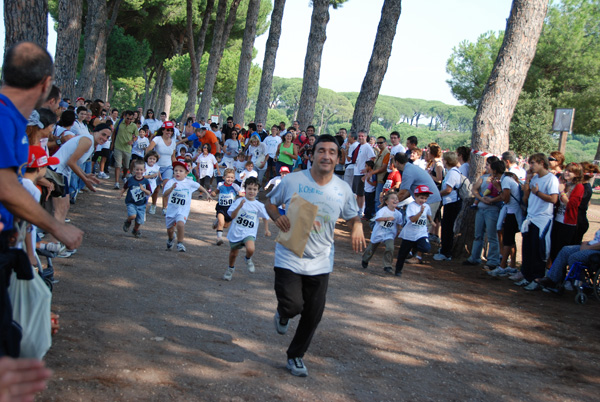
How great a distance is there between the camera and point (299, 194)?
16.1ft

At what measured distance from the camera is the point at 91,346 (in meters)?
4.91

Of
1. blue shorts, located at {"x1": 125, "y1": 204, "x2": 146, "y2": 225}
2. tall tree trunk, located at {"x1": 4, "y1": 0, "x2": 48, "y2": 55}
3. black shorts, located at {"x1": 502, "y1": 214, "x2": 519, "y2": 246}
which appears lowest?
blue shorts, located at {"x1": 125, "y1": 204, "x2": 146, "y2": 225}

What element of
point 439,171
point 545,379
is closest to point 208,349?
point 545,379

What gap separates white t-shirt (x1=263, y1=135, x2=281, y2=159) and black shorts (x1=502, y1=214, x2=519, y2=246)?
9.09 m

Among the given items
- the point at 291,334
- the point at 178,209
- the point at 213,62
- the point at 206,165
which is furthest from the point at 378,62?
the point at 213,62

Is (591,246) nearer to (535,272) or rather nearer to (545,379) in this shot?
(535,272)

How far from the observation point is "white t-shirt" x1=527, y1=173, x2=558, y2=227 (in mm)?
8758

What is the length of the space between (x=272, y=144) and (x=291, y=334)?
11.9m

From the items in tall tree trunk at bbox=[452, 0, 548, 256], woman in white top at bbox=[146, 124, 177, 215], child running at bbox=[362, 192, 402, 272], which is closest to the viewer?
child running at bbox=[362, 192, 402, 272]

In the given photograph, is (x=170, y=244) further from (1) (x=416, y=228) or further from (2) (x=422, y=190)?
(2) (x=422, y=190)

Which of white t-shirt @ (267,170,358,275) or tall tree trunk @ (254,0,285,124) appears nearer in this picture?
white t-shirt @ (267,170,358,275)

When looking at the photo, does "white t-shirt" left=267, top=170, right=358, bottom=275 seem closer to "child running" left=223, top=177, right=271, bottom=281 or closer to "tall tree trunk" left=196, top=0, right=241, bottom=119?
"child running" left=223, top=177, right=271, bottom=281

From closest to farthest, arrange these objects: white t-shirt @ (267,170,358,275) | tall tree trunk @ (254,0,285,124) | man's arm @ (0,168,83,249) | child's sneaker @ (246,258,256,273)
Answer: man's arm @ (0,168,83,249)
white t-shirt @ (267,170,358,275)
child's sneaker @ (246,258,256,273)
tall tree trunk @ (254,0,285,124)

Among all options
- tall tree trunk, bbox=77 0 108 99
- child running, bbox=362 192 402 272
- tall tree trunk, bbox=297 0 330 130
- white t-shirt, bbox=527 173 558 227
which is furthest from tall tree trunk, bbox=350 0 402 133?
tall tree trunk, bbox=77 0 108 99
